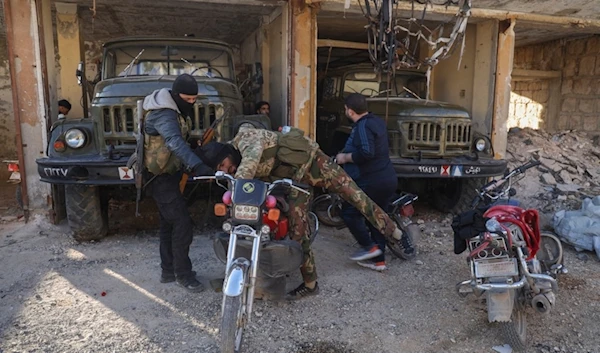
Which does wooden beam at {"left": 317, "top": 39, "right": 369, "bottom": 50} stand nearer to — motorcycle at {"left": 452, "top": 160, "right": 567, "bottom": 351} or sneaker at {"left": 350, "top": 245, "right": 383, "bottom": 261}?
sneaker at {"left": 350, "top": 245, "right": 383, "bottom": 261}

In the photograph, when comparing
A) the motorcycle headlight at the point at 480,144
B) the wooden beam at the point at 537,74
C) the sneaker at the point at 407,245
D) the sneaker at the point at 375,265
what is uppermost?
the wooden beam at the point at 537,74

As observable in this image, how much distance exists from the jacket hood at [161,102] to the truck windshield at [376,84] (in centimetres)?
371

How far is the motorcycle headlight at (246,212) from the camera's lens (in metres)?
2.69

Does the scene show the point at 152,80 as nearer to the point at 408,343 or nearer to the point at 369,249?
the point at 369,249

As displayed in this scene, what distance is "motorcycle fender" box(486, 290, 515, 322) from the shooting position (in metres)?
2.72

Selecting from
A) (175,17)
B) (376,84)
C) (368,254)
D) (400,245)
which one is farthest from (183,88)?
(175,17)

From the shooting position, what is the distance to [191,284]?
3.61m

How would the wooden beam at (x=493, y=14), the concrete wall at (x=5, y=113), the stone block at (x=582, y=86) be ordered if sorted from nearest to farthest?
the wooden beam at (x=493, y=14)
the stone block at (x=582, y=86)
the concrete wall at (x=5, y=113)

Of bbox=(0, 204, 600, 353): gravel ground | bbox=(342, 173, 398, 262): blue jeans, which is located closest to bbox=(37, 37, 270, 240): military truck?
bbox=(0, 204, 600, 353): gravel ground

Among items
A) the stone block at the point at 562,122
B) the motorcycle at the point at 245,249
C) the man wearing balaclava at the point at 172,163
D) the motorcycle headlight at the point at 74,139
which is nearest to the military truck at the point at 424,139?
the man wearing balaclava at the point at 172,163

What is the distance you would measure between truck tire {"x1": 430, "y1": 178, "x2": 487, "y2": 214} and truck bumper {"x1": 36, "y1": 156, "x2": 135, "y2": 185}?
13.0 ft

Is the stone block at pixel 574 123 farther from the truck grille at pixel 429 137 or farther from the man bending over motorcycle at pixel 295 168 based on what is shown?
the man bending over motorcycle at pixel 295 168

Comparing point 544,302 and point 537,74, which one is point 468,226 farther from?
point 537,74

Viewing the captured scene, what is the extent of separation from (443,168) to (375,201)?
1.48 metres
